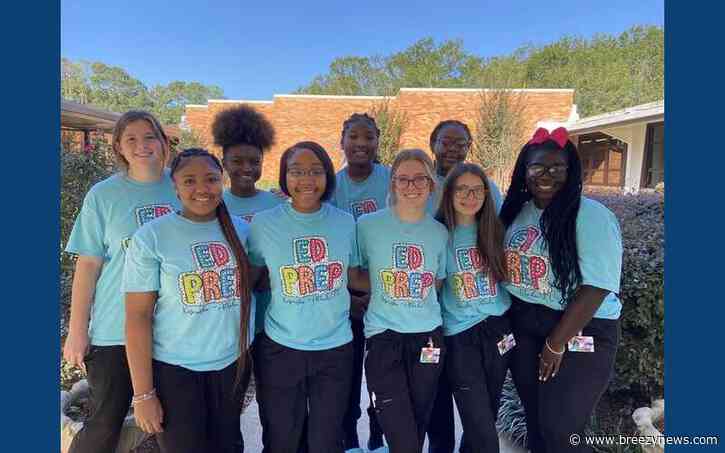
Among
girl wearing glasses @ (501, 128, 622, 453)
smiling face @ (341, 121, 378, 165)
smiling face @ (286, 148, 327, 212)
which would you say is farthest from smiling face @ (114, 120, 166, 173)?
girl wearing glasses @ (501, 128, 622, 453)

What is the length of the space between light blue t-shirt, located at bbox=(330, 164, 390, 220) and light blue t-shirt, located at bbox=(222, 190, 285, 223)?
0.43m

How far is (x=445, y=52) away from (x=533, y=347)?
1770 inches

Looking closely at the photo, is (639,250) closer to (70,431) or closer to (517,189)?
(517,189)

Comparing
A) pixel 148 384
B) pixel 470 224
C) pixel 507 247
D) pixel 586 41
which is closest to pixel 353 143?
pixel 470 224

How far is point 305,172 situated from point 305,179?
0.14 ft

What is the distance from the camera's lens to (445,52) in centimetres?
4325

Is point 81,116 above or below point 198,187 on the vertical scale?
above

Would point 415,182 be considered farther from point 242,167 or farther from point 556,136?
point 242,167

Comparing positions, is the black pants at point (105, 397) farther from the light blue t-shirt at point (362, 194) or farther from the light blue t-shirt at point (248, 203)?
the light blue t-shirt at point (362, 194)

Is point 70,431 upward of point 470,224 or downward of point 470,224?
downward

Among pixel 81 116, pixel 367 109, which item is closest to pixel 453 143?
pixel 81 116

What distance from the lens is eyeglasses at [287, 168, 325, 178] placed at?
221cm

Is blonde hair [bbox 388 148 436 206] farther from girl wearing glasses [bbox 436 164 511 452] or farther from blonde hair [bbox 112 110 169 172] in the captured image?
blonde hair [bbox 112 110 169 172]

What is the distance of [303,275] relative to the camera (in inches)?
83.7
